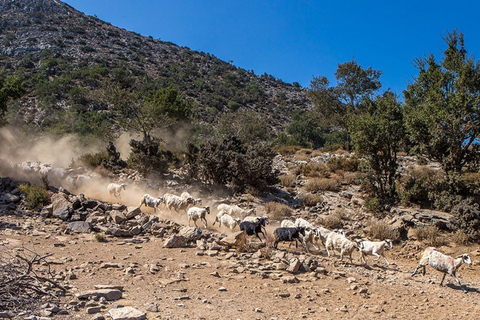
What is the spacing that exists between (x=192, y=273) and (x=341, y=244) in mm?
4712

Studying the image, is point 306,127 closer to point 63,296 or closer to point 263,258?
point 263,258

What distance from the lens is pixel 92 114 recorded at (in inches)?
1763

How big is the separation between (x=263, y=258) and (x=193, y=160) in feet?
47.1

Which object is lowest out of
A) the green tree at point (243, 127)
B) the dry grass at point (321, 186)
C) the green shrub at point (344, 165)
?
the dry grass at point (321, 186)

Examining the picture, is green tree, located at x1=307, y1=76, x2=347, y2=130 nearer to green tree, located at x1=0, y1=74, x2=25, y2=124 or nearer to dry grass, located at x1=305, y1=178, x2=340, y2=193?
dry grass, located at x1=305, y1=178, x2=340, y2=193

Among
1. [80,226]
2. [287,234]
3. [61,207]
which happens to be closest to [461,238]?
[287,234]

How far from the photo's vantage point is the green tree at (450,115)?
1599 centimetres

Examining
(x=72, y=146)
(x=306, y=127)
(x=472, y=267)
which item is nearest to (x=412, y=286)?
(x=472, y=267)

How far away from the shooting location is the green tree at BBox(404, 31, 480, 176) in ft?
52.5

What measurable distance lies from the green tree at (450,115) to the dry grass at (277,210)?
684 cm

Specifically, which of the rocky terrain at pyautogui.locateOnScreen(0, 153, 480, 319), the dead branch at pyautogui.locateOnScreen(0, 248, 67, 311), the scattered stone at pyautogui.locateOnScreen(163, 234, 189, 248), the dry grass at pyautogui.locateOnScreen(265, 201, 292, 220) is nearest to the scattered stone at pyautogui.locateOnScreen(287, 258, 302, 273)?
the rocky terrain at pyautogui.locateOnScreen(0, 153, 480, 319)

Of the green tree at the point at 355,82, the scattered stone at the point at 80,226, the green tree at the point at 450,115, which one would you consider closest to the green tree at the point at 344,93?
the green tree at the point at 355,82

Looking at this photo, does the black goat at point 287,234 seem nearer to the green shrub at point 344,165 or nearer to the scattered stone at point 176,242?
the scattered stone at point 176,242

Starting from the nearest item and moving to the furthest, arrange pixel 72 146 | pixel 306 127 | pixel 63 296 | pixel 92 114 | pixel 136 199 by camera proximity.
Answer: pixel 63 296 < pixel 136 199 < pixel 72 146 < pixel 92 114 < pixel 306 127
